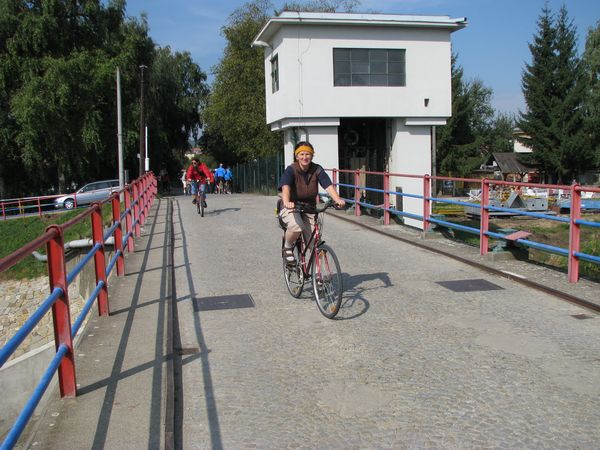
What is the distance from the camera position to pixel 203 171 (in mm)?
18391

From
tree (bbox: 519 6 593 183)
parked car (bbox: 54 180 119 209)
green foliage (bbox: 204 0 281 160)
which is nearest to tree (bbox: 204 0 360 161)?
green foliage (bbox: 204 0 281 160)

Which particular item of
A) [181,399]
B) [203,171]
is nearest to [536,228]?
[203,171]

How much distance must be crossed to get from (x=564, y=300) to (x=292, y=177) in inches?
134

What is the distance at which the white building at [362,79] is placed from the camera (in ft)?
89.0

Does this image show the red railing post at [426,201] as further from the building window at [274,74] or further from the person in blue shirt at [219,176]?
the person in blue shirt at [219,176]

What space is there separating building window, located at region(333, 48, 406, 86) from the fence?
16.6 ft

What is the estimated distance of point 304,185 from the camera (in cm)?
711

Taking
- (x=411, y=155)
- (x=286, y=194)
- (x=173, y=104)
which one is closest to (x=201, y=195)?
(x=286, y=194)

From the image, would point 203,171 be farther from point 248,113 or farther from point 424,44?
point 248,113

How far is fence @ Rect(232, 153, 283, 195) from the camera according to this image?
30.7m

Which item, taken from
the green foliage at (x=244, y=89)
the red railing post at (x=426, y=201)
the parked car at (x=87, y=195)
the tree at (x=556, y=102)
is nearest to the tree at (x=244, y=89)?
the green foliage at (x=244, y=89)

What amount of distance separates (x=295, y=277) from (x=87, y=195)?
33373 mm

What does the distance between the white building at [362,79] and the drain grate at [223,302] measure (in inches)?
783

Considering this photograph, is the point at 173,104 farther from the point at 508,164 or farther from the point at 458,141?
the point at 508,164
